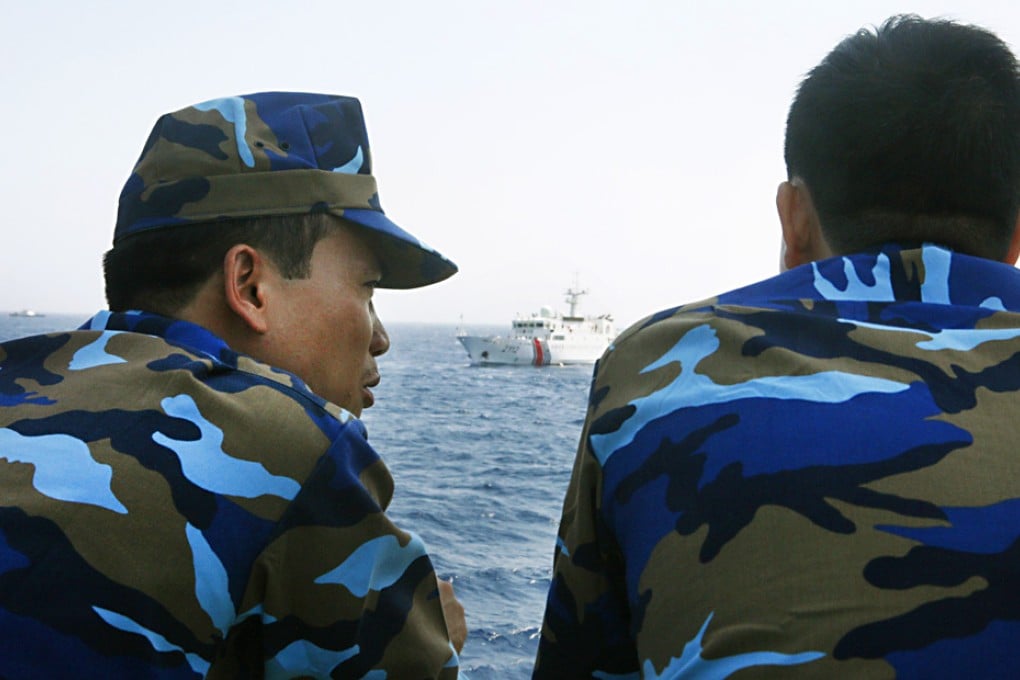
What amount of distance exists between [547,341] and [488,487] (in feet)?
109

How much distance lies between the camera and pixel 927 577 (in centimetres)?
109

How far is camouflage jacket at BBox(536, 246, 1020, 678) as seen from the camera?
109 cm

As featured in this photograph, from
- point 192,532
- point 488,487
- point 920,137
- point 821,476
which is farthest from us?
point 488,487

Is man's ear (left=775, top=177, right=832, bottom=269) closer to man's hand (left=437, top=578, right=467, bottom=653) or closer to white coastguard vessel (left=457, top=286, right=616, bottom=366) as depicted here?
man's hand (left=437, top=578, right=467, bottom=653)

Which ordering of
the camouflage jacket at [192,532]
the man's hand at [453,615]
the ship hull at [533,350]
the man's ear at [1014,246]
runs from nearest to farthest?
the camouflage jacket at [192,532]
the man's ear at [1014,246]
the man's hand at [453,615]
the ship hull at [533,350]

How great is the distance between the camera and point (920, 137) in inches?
56.4

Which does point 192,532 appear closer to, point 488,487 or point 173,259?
point 173,259

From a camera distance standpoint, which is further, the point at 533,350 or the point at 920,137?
the point at 533,350

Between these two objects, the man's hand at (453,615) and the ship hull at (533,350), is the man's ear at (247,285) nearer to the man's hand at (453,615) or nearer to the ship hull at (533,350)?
the man's hand at (453,615)

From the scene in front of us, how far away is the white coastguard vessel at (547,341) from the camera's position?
173 feet

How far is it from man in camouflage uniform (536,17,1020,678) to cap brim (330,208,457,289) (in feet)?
1.95

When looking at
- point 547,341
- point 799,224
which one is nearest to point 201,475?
point 799,224

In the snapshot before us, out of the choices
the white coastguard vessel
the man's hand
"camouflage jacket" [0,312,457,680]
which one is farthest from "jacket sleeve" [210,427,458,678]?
the white coastguard vessel

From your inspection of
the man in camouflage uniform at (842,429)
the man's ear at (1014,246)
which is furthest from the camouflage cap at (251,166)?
the man's ear at (1014,246)
